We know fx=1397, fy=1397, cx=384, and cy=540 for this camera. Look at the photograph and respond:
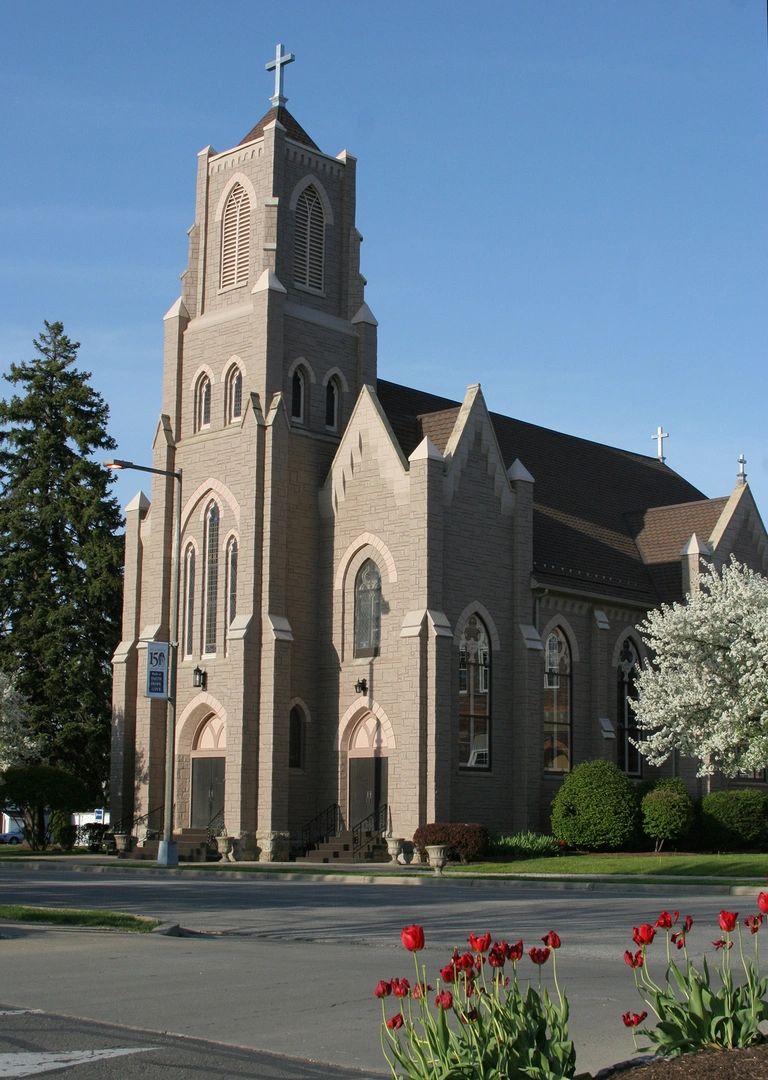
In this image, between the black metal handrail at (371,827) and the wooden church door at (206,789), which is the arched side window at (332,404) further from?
the black metal handrail at (371,827)

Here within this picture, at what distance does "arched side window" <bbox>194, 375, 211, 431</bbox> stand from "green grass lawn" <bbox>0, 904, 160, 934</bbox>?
26.1m

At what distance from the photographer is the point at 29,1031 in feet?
31.6

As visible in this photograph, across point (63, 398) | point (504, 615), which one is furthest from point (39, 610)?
point (504, 615)

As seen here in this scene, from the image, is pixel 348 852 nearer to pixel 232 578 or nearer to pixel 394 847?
pixel 394 847

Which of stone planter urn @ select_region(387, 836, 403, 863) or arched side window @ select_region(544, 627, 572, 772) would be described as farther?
arched side window @ select_region(544, 627, 572, 772)

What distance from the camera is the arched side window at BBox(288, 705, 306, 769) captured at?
131ft

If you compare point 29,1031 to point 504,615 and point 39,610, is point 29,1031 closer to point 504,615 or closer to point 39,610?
point 504,615

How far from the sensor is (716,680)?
3422 centimetres

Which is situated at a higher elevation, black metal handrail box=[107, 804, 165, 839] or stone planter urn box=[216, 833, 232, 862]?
black metal handrail box=[107, 804, 165, 839]

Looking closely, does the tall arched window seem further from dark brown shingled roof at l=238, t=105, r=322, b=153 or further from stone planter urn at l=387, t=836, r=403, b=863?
dark brown shingled roof at l=238, t=105, r=322, b=153

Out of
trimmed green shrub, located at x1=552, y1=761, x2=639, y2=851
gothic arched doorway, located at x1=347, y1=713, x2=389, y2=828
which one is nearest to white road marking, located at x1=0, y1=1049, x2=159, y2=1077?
gothic arched doorway, located at x1=347, y1=713, x2=389, y2=828

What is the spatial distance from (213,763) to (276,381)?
37.5 feet

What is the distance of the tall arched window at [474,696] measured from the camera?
3888 centimetres

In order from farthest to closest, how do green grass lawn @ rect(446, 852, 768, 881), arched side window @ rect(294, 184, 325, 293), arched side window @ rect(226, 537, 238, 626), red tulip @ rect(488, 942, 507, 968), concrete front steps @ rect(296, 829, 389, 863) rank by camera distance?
arched side window @ rect(294, 184, 325, 293) → arched side window @ rect(226, 537, 238, 626) → concrete front steps @ rect(296, 829, 389, 863) → green grass lawn @ rect(446, 852, 768, 881) → red tulip @ rect(488, 942, 507, 968)
